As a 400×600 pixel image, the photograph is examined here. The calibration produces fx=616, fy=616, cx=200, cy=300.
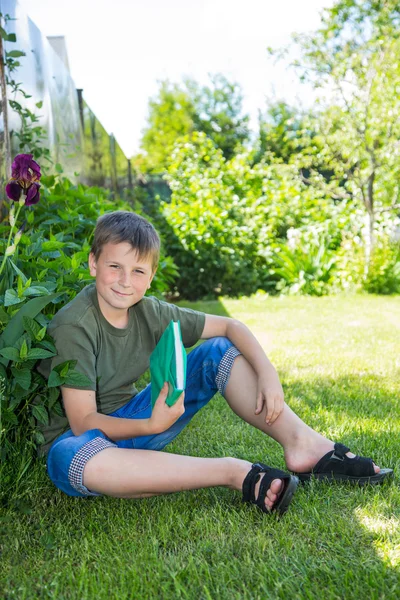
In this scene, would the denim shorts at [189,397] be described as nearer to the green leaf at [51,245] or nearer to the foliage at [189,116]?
the green leaf at [51,245]

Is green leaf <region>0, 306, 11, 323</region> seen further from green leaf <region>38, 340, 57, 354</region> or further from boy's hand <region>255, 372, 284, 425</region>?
boy's hand <region>255, 372, 284, 425</region>

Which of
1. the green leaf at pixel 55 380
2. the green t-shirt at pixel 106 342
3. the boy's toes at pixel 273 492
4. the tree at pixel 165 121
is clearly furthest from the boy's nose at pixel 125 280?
the tree at pixel 165 121

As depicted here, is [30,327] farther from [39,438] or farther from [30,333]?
[39,438]

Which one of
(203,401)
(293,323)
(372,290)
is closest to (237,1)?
(372,290)

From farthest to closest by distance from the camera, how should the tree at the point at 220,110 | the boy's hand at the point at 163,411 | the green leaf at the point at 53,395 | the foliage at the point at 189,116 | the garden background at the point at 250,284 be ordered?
the foliage at the point at 189,116 < the tree at the point at 220,110 < the green leaf at the point at 53,395 < the boy's hand at the point at 163,411 < the garden background at the point at 250,284

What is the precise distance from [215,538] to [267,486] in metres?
0.21

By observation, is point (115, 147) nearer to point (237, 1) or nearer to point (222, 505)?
point (222, 505)

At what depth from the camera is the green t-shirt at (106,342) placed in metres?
1.88

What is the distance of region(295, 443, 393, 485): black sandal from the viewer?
1955 millimetres

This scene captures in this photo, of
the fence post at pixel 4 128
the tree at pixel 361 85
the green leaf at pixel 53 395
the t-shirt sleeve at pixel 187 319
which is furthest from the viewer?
the tree at pixel 361 85

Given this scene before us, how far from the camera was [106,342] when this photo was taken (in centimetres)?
198

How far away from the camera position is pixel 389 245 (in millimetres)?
8359

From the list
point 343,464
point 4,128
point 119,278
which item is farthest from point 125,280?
point 4,128

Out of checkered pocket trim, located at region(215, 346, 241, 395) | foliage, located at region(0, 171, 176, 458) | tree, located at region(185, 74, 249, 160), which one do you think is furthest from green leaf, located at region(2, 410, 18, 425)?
tree, located at region(185, 74, 249, 160)
